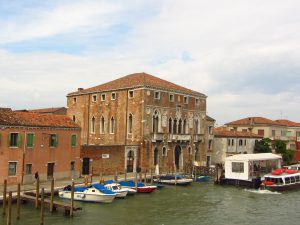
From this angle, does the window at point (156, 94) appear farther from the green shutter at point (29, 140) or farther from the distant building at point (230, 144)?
the green shutter at point (29, 140)

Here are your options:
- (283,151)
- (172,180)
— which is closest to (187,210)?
(172,180)

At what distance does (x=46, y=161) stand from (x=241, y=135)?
997 inches

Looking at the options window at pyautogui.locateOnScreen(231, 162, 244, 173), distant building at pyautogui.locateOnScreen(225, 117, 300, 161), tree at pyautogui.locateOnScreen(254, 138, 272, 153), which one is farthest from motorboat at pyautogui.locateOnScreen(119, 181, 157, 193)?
distant building at pyautogui.locateOnScreen(225, 117, 300, 161)

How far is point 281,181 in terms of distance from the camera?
96.7ft

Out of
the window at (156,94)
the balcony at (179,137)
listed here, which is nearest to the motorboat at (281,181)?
the balcony at (179,137)

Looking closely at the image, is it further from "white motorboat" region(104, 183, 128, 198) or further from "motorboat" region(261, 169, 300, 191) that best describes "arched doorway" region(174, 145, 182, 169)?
"white motorboat" region(104, 183, 128, 198)

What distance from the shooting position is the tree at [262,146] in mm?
46562

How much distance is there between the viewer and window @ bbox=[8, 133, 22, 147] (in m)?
24.9

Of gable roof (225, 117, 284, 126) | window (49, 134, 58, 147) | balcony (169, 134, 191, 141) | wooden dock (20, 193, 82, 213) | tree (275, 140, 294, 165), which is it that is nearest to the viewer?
wooden dock (20, 193, 82, 213)

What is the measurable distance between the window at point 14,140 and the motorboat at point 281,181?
56.1 ft

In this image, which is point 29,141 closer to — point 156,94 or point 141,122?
point 141,122

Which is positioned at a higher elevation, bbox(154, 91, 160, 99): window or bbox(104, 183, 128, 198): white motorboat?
bbox(154, 91, 160, 99): window

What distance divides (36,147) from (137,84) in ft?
40.4

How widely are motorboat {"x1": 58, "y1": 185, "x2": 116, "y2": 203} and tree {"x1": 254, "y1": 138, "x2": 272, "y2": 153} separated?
27620mm
